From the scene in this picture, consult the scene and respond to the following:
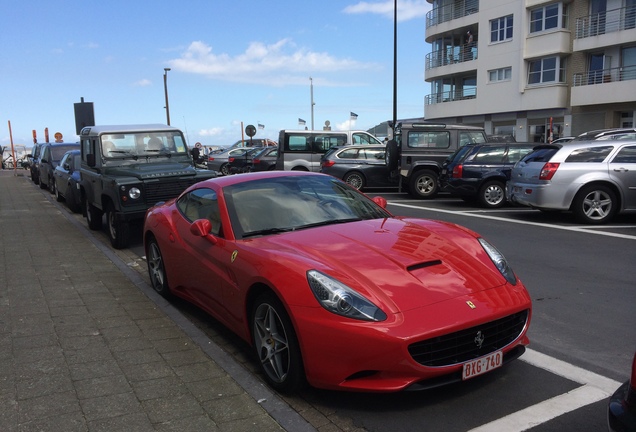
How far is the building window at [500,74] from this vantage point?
122ft

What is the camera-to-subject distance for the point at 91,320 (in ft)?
16.5

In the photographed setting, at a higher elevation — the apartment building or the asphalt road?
the apartment building

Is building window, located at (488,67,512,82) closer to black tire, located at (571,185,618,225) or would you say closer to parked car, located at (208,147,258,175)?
parked car, located at (208,147,258,175)

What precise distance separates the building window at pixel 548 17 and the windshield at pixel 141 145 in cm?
3117

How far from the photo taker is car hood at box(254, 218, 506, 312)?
332cm

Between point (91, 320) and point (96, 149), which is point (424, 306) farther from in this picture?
point (96, 149)

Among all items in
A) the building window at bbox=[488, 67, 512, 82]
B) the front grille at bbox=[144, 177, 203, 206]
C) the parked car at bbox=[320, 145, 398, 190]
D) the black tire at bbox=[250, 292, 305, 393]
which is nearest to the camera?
the black tire at bbox=[250, 292, 305, 393]

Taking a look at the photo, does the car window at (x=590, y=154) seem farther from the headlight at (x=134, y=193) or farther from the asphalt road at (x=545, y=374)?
the headlight at (x=134, y=193)

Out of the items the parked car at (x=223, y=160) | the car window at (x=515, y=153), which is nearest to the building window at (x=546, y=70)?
the parked car at (x=223, y=160)

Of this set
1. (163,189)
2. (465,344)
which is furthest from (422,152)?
(465,344)

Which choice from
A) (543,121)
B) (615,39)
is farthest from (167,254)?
(543,121)

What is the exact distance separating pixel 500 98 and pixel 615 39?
823 cm

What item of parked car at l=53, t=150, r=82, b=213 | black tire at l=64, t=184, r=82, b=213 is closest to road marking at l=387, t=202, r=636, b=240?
parked car at l=53, t=150, r=82, b=213

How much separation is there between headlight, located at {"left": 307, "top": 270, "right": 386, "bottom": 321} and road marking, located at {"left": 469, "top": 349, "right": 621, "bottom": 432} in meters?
0.84
